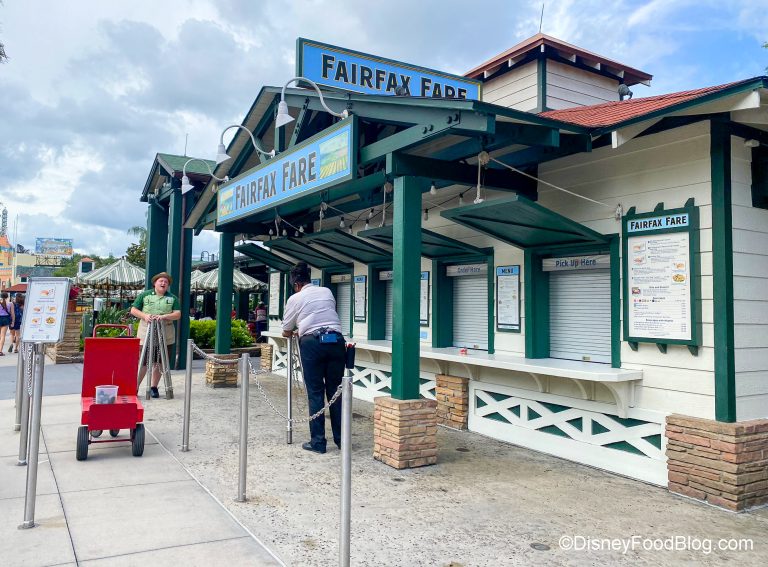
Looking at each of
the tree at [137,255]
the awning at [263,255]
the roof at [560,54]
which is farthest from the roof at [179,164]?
the tree at [137,255]

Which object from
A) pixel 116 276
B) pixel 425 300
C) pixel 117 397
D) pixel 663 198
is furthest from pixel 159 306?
pixel 116 276

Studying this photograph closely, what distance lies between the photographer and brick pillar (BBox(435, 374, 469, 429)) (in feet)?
25.3

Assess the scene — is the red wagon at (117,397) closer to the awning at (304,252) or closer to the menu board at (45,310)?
the menu board at (45,310)

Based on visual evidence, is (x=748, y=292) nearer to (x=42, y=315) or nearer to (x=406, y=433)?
(x=406, y=433)

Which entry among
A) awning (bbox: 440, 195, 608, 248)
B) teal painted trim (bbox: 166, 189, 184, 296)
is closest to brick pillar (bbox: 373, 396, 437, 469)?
awning (bbox: 440, 195, 608, 248)

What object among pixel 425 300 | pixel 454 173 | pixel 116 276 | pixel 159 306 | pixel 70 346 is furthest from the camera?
pixel 116 276

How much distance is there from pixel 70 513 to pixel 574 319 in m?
5.28

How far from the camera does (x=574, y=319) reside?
680 cm

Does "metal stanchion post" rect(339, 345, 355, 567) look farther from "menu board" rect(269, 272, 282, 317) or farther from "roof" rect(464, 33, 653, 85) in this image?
"menu board" rect(269, 272, 282, 317)

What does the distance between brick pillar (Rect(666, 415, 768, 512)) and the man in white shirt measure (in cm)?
332

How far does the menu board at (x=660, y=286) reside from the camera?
17.6ft

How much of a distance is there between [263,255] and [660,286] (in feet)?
27.9

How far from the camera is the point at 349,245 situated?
9672mm

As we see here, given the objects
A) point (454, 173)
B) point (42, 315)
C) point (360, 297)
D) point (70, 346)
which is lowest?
point (70, 346)
